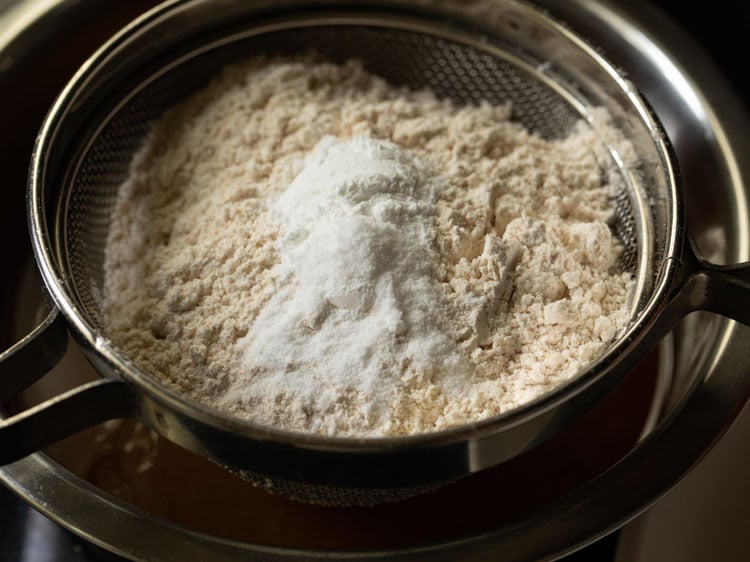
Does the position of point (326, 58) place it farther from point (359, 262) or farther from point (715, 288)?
point (715, 288)

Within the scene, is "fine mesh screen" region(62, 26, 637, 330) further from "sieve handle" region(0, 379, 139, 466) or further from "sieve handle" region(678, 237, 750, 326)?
"sieve handle" region(0, 379, 139, 466)

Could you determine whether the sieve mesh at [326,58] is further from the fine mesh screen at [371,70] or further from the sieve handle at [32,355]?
the sieve handle at [32,355]

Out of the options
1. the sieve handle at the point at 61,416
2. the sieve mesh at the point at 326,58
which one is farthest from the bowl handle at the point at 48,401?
the sieve mesh at the point at 326,58

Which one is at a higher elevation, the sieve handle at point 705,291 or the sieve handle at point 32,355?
the sieve handle at point 705,291

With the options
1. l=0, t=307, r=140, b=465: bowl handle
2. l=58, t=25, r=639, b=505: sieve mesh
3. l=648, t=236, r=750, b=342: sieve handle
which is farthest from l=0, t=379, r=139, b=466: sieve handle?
l=648, t=236, r=750, b=342: sieve handle

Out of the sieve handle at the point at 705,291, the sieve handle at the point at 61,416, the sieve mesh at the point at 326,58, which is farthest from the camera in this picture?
the sieve mesh at the point at 326,58

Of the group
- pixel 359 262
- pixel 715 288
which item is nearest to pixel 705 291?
pixel 715 288

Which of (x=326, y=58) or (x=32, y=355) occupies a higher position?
(x=326, y=58)
